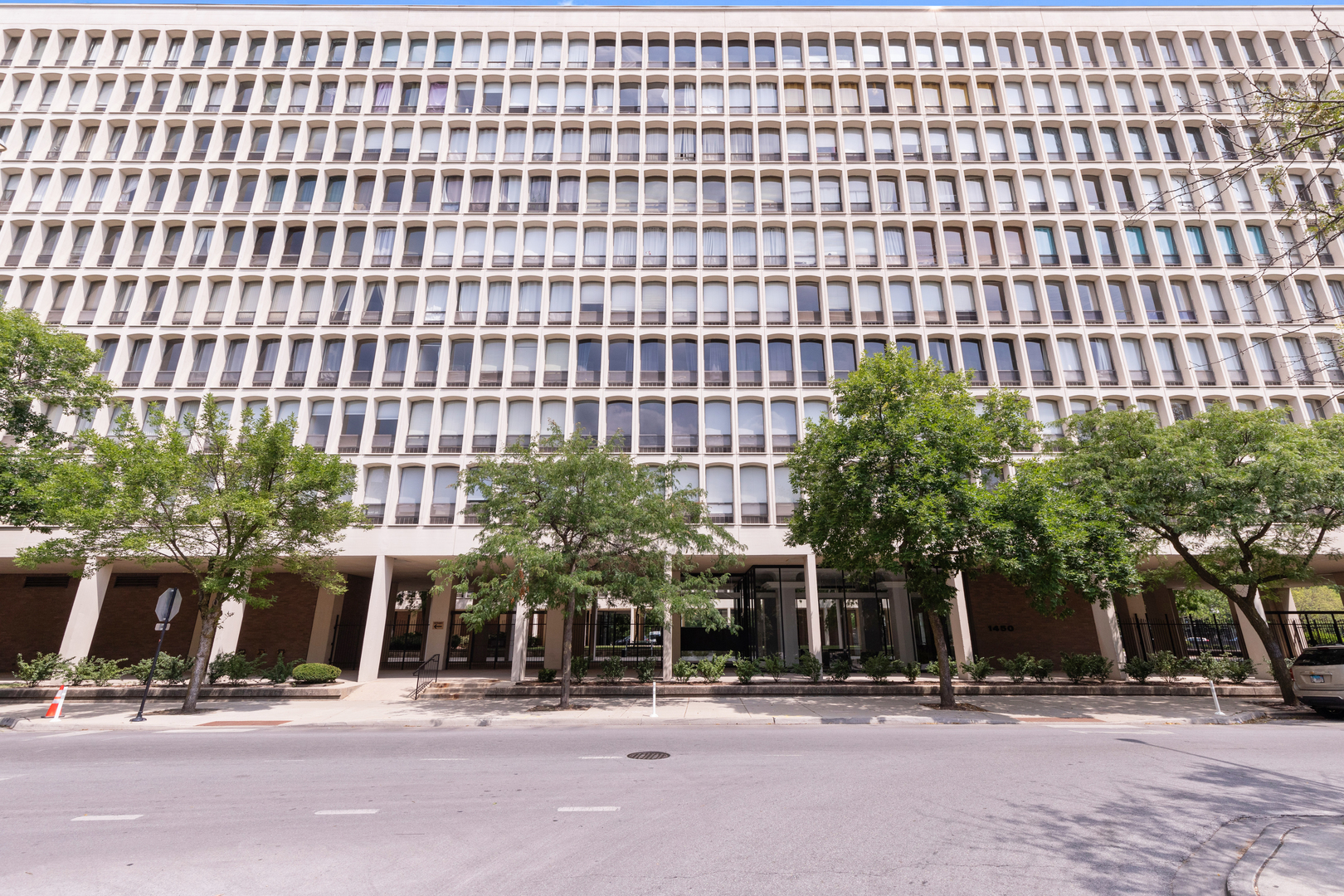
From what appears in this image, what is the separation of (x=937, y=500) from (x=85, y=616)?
31.2m

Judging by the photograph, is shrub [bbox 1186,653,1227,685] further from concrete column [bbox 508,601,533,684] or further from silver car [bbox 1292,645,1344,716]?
concrete column [bbox 508,601,533,684]

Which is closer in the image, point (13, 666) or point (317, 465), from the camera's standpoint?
point (317, 465)

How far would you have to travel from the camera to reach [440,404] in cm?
2827

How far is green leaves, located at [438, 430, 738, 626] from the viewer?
18484mm

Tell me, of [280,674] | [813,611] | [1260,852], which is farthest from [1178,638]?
[280,674]

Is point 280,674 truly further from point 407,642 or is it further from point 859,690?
point 859,690

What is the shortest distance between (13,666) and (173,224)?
69.1 feet

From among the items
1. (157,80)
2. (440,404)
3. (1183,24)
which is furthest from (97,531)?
(1183,24)

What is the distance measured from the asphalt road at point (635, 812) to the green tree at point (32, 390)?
10.3 meters

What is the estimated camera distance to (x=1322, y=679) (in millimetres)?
17016

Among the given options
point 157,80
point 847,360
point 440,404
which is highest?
point 157,80

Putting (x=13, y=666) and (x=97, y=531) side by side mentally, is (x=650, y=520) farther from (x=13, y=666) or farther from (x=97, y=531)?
(x=13, y=666)

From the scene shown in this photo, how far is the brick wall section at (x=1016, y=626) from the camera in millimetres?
29391

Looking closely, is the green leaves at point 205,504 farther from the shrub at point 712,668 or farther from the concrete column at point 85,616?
the shrub at point 712,668
